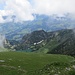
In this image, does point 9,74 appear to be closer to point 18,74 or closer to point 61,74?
point 18,74

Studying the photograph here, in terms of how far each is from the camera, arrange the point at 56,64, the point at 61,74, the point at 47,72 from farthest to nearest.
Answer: the point at 56,64 < the point at 47,72 < the point at 61,74

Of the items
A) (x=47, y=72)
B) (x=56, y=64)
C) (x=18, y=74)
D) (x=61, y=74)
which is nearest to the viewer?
(x=61, y=74)

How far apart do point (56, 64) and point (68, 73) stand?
8.90 metres

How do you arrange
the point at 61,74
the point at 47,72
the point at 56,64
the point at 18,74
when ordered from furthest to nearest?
the point at 18,74 < the point at 56,64 < the point at 47,72 < the point at 61,74

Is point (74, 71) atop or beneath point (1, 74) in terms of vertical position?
atop

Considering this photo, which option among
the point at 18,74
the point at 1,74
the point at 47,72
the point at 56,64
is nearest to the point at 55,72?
the point at 47,72

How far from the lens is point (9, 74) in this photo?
178 ft

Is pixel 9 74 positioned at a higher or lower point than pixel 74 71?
lower

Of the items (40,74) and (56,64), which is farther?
(56,64)

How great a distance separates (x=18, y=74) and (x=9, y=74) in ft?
7.08

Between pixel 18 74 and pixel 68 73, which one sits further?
pixel 18 74

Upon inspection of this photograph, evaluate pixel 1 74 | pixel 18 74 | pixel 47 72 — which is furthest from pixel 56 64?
pixel 1 74

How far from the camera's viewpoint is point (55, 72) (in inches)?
1356

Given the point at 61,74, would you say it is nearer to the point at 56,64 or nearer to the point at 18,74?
the point at 56,64
